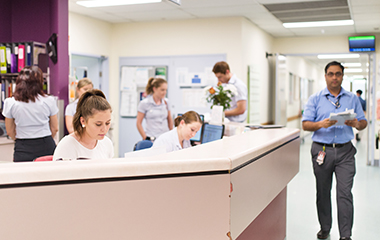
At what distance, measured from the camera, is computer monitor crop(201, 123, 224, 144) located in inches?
154

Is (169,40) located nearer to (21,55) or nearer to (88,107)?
(21,55)

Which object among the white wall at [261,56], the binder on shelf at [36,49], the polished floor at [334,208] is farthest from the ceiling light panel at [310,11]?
the binder on shelf at [36,49]

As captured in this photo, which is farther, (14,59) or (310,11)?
(310,11)

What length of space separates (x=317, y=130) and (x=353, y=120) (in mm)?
346

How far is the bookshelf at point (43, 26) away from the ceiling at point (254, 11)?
41.1 inches

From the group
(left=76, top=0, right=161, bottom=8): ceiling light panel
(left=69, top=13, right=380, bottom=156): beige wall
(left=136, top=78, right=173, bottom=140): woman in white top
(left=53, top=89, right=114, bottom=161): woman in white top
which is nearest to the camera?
(left=53, top=89, right=114, bottom=161): woman in white top

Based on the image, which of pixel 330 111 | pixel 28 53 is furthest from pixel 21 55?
pixel 330 111

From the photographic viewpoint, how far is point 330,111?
393 cm

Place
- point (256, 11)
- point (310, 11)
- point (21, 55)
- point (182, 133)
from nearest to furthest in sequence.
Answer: point (182, 133) → point (21, 55) → point (310, 11) → point (256, 11)

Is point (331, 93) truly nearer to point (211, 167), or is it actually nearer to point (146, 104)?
point (146, 104)

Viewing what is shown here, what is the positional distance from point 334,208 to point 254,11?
368cm

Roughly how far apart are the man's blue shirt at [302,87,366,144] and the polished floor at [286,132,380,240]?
0.97m

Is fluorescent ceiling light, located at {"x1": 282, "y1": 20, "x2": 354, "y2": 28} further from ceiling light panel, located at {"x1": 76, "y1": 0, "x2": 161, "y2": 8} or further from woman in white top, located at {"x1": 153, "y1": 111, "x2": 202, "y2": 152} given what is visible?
woman in white top, located at {"x1": 153, "y1": 111, "x2": 202, "y2": 152}

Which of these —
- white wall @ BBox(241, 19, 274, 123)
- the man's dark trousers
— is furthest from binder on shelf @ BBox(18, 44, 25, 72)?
white wall @ BBox(241, 19, 274, 123)
